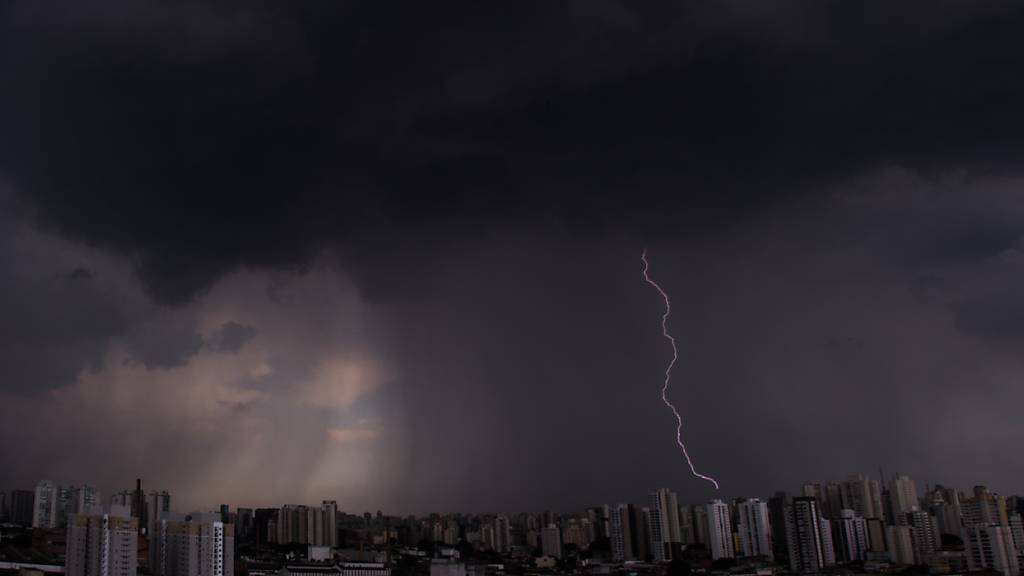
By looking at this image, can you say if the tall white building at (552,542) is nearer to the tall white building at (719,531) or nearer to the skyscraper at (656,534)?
the skyscraper at (656,534)

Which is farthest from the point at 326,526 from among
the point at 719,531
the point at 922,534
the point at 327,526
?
the point at 922,534

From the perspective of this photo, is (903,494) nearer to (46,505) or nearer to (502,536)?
(502,536)

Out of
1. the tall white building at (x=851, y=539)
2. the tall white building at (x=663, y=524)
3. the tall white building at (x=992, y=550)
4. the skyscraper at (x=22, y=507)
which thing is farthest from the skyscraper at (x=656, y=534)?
the skyscraper at (x=22, y=507)

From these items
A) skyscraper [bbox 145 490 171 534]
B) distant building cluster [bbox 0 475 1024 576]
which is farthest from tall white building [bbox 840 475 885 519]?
skyscraper [bbox 145 490 171 534]

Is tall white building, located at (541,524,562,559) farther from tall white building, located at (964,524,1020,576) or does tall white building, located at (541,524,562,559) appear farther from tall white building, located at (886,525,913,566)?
tall white building, located at (964,524,1020,576)

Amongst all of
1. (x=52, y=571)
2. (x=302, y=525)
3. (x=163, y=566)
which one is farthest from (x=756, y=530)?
(x=52, y=571)
